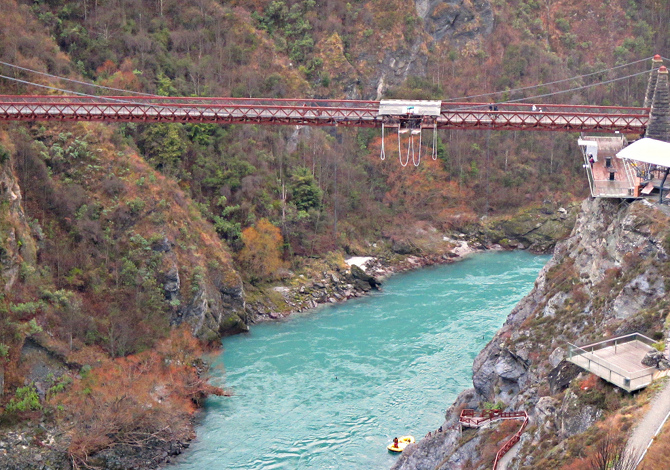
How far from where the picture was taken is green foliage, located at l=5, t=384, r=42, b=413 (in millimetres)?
35875

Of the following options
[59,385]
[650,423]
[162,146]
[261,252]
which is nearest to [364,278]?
[261,252]

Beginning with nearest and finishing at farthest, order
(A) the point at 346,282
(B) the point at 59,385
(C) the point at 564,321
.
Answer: (C) the point at 564,321 < (B) the point at 59,385 < (A) the point at 346,282

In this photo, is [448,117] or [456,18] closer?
[448,117]

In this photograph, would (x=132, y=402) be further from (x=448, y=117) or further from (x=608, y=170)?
(x=608, y=170)

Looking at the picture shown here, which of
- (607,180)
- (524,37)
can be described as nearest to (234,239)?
(607,180)

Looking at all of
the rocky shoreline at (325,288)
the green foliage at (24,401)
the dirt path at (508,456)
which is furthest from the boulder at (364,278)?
the dirt path at (508,456)

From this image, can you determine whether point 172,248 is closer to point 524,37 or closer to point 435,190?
point 435,190

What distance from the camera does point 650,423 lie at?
2072cm

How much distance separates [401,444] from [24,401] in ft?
49.7

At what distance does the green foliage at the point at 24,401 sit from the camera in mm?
35875

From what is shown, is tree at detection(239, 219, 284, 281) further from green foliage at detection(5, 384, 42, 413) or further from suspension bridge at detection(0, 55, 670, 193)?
green foliage at detection(5, 384, 42, 413)

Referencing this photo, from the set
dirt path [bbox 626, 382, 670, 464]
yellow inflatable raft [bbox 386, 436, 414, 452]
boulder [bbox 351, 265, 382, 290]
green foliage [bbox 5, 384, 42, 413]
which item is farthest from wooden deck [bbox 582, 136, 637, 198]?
green foliage [bbox 5, 384, 42, 413]

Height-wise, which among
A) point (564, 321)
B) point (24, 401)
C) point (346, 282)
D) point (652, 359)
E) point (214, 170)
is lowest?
point (24, 401)

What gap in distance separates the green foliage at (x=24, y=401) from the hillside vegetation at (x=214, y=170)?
80mm
